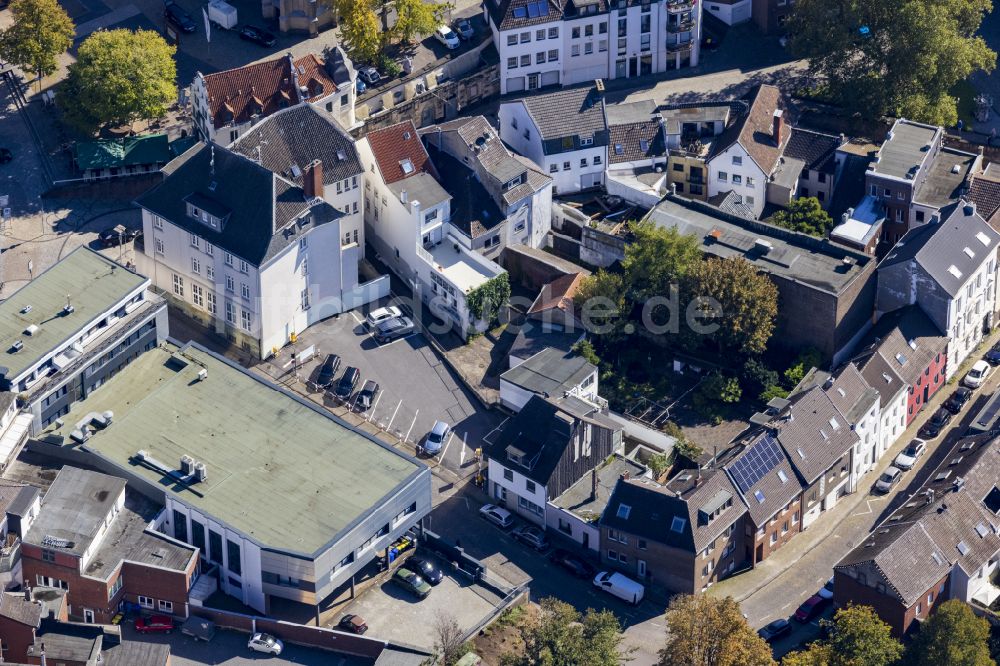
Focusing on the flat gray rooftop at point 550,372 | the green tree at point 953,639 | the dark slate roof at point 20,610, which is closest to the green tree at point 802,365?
the flat gray rooftop at point 550,372

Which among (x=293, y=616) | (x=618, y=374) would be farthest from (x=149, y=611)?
(x=618, y=374)

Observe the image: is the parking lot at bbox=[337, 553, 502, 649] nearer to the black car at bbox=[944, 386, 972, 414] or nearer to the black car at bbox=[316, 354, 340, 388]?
the black car at bbox=[316, 354, 340, 388]

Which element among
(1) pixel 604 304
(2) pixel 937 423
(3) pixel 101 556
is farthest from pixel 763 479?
(3) pixel 101 556

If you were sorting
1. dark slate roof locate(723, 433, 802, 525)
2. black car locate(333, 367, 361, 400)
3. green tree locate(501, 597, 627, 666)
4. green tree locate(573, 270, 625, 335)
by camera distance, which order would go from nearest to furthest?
green tree locate(501, 597, 627, 666) → dark slate roof locate(723, 433, 802, 525) → black car locate(333, 367, 361, 400) → green tree locate(573, 270, 625, 335)

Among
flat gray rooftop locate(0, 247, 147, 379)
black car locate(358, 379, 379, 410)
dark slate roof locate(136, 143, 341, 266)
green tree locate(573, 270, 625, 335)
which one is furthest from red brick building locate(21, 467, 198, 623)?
green tree locate(573, 270, 625, 335)

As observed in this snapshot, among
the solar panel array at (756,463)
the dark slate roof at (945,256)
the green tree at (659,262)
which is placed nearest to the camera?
the solar panel array at (756,463)

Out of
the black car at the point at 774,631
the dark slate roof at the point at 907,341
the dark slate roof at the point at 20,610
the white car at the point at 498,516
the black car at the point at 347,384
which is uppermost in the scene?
the dark slate roof at the point at 907,341

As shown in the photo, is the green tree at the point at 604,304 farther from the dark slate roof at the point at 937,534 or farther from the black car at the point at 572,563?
the dark slate roof at the point at 937,534
